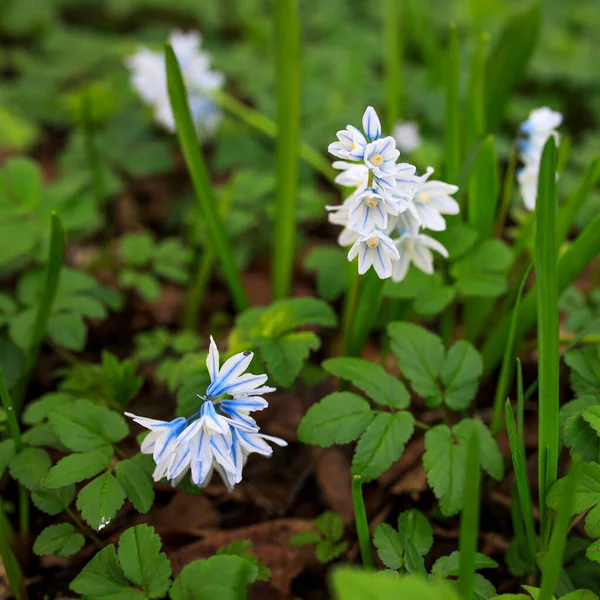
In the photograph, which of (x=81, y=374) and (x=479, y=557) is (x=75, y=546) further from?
(x=479, y=557)

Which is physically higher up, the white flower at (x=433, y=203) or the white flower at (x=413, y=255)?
the white flower at (x=433, y=203)

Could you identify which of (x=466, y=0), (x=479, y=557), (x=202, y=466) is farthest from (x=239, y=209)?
(x=466, y=0)

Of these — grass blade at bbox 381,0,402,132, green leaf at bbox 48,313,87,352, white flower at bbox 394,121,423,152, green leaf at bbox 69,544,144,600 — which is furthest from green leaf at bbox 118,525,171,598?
white flower at bbox 394,121,423,152

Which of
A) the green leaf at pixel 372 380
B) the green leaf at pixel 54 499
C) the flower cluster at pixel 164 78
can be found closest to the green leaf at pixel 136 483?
the green leaf at pixel 54 499

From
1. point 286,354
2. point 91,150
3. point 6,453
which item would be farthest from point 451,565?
point 91,150

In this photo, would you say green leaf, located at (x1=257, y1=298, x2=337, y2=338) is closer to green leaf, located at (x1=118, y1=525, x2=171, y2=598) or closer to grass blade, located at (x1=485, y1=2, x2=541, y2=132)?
green leaf, located at (x1=118, y1=525, x2=171, y2=598)

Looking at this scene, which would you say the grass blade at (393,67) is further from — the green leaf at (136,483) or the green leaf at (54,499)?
the green leaf at (54,499)
